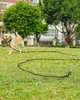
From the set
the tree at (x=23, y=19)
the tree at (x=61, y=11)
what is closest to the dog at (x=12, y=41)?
the tree at (x=23, y=19)

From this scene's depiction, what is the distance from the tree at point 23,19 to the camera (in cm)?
3175

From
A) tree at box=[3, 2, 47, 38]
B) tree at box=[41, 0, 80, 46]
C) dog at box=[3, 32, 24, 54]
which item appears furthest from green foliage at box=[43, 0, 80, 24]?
dog at box=[3, 32, 24, 54]

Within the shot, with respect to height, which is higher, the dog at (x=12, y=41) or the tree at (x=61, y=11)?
the tree at (x=61, y=11)

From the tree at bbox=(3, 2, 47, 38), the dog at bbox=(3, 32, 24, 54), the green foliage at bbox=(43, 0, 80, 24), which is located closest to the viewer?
the dog at bbox=(3, 32, 24, 54)

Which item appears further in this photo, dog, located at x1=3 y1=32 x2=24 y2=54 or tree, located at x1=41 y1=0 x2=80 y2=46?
tree, located at x1=41 y1=0 x2=80 y2=46

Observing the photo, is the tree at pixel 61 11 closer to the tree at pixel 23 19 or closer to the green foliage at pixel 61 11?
the green foliage at pixel 61 11

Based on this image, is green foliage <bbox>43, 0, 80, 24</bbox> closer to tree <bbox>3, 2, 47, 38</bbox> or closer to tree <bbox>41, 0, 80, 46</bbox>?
tree <bbox>41, 0, 80, 46</bbox>

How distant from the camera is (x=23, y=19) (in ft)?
106

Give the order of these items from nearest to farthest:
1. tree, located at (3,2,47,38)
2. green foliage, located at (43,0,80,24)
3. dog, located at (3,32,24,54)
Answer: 1. dog, located at (3,32,24,54)
2. tree, located at (3,2,47,38)
3. green foliage, located at (43,0,80,24)

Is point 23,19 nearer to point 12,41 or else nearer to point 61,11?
point 61,11

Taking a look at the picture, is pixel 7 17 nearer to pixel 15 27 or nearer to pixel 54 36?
pixel 15 27

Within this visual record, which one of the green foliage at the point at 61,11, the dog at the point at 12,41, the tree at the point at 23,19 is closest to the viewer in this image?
the dog at the point at 12,41

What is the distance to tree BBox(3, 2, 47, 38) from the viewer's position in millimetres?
31750

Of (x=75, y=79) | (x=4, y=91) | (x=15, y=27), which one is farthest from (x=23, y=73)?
(x=15, y=27)
